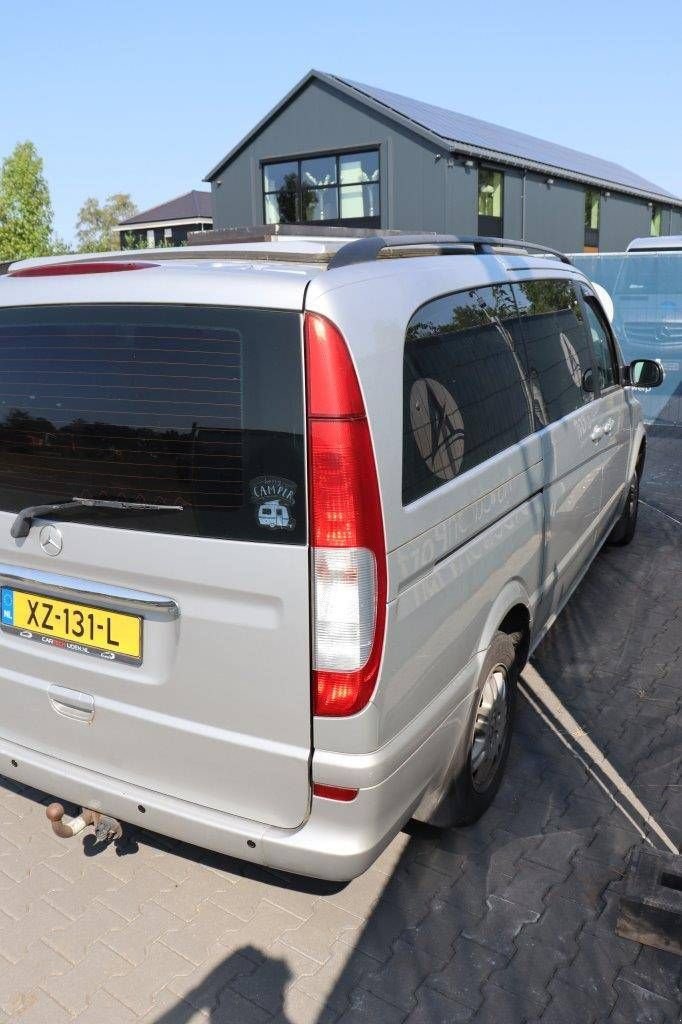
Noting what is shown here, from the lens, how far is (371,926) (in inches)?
114

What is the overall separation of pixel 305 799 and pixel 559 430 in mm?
2287

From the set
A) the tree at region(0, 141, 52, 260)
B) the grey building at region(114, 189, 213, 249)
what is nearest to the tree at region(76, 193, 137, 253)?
the grey building at region(114, 189, 213, 249)

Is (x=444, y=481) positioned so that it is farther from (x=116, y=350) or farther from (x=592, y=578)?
(x=592, y=578)

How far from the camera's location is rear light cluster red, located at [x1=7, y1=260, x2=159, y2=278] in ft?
8.62

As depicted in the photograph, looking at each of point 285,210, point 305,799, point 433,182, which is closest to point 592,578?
point 305,799

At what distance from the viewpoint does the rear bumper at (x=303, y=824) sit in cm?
243

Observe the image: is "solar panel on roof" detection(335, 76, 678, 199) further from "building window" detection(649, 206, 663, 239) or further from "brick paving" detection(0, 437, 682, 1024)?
"brick paving" detection(0, 437, 682, 1024)

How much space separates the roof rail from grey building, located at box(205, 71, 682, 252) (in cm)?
2214

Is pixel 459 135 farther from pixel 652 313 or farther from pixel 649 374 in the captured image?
pixel 649 374

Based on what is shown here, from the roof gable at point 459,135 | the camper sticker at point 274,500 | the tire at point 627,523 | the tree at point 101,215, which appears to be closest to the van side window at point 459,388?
the camper sticker at point 274,500

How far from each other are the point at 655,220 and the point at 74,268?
130 ft

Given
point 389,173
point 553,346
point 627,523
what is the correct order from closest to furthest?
point 553,346 → point 627,523 → point 389,173

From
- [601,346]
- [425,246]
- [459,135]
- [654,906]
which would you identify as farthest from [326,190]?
[654,906]

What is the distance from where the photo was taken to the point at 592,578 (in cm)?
624
